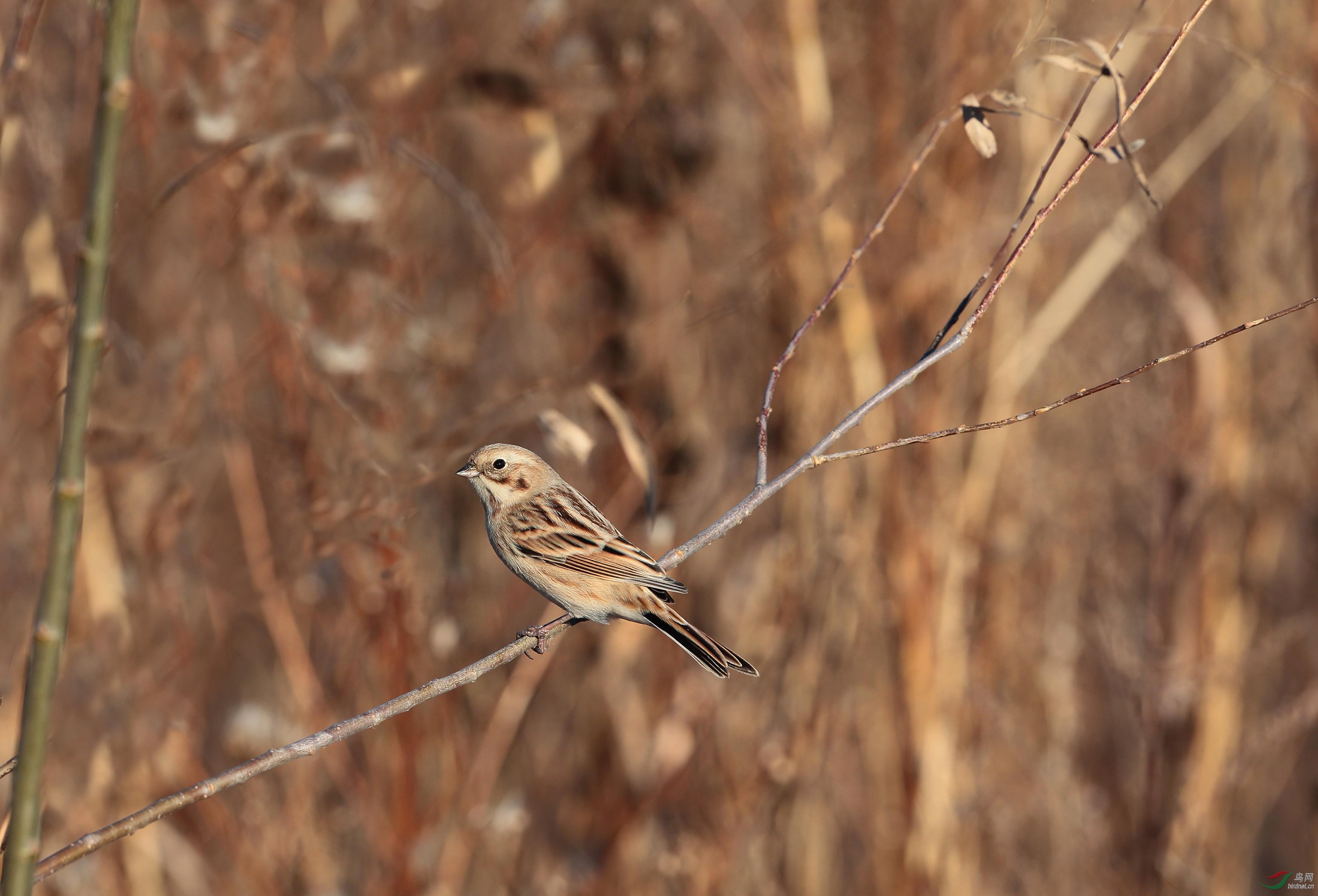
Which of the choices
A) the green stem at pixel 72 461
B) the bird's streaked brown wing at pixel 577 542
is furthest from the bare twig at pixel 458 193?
the green stem at pixel 72 461

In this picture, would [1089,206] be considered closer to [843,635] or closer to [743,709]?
[843,635]

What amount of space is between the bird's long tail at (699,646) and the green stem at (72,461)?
137 cm

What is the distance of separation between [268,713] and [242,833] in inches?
22.6

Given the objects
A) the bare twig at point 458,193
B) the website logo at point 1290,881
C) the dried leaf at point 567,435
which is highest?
the bare twig at point 458,193

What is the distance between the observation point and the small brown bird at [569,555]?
2.43 m

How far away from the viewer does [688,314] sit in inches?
154

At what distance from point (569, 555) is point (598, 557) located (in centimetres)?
12

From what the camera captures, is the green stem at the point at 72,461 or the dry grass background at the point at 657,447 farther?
the dry grass background at the point at 657,447

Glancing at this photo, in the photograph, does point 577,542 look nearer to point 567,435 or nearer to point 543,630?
point 543,630

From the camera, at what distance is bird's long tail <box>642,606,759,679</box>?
228 centimetres

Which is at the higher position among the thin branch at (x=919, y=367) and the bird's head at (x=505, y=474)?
the bird's head at (x=505, y=474)

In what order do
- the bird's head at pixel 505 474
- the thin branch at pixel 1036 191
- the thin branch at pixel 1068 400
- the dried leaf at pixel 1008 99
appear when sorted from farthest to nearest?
1. the bird's head at pixel 505 474
2. the dried leaf at pixel 1008 99
3. the thin branch at pixel 1036 191
4. the thin branch at pixel 1068 400

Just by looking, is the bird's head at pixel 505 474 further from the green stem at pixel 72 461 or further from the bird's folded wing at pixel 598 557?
the green stem at pixel 72 461

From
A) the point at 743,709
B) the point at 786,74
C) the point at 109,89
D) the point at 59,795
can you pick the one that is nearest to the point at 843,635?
the point at 743,709
